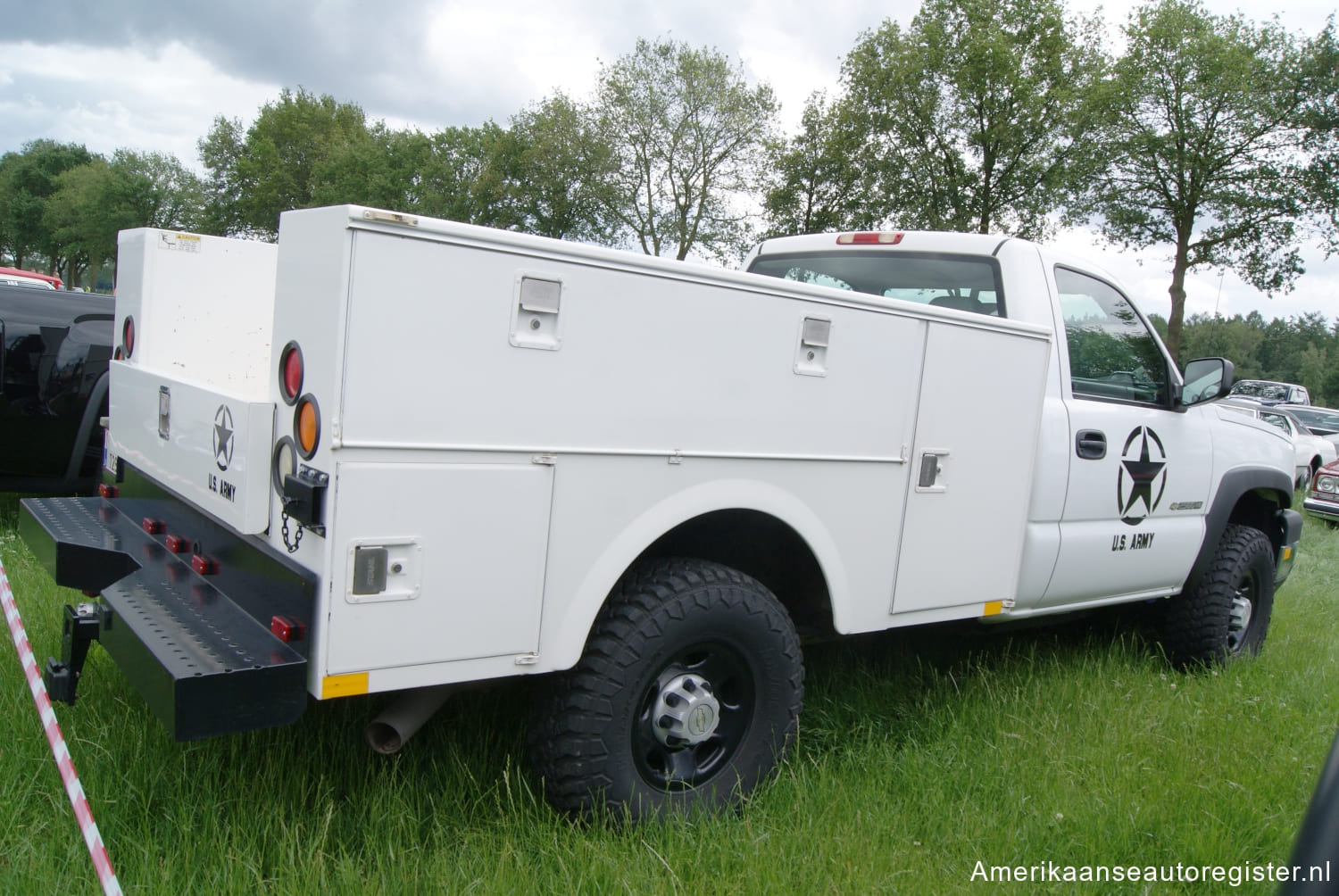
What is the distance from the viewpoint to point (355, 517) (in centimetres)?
216

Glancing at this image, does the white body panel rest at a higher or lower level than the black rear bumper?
higher

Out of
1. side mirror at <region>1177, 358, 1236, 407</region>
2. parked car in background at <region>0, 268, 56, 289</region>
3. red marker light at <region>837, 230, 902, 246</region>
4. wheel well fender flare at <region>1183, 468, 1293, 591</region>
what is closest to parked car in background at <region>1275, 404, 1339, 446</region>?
wheel well fender flare at <region>1183, 468, 1293, 591</region>

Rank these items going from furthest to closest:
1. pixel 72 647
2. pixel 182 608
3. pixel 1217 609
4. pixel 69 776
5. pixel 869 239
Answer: pixel 1217 609, pixel 869 239, pixel 72 647, pixel 182 608, pixel 69 776

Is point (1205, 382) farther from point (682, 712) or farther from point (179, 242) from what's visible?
point (179, 242)

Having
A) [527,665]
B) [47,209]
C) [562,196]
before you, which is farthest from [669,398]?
[47,209]

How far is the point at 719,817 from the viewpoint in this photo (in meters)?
2.91

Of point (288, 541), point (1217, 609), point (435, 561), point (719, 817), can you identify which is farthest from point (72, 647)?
point (1217, 609)

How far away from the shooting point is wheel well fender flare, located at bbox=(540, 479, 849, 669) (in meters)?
2.52

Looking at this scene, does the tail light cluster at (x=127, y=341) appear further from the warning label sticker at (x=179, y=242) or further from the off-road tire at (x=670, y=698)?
the off-road tire at (x=670, y=698)

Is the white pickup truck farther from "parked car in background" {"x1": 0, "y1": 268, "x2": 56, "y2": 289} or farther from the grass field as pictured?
"parked car in background" {"x1": 0, "y1": 268, "x2": 56, "y2": 289}

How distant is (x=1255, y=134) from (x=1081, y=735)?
2723cm

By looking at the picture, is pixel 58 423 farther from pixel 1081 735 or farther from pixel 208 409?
pixel 1081 735

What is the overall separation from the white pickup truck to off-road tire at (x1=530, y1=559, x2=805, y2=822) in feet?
0.03

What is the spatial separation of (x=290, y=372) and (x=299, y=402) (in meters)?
0.12
